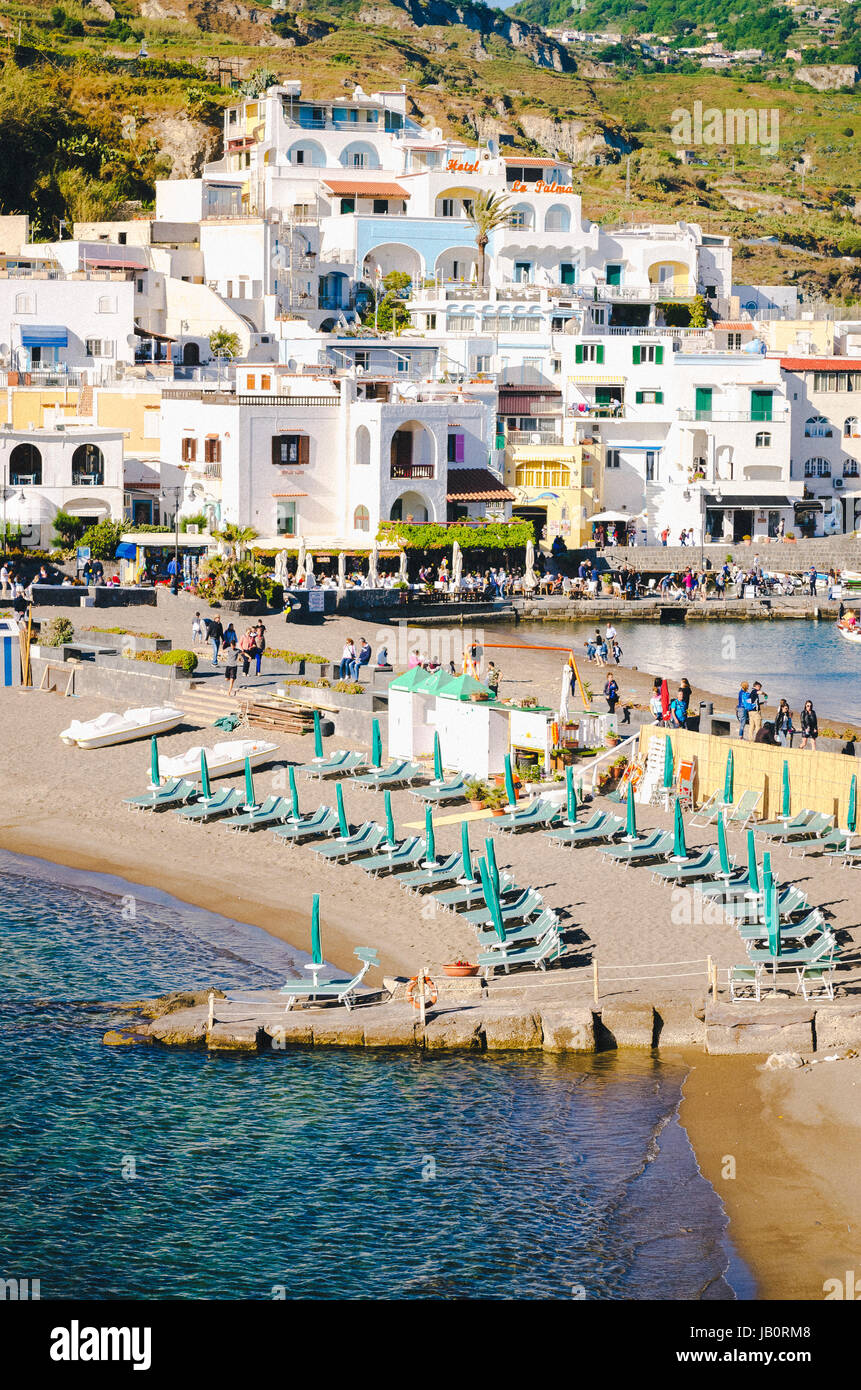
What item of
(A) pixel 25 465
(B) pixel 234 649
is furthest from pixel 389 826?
(A) pixel 25 465

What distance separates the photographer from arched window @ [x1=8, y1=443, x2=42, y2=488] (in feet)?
208

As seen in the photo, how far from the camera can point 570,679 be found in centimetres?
3684

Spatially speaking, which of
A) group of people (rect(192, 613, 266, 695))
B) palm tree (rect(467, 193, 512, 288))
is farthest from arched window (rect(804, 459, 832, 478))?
group of people (rect(192, 613, 266, 695))

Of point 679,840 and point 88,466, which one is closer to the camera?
point 679,840

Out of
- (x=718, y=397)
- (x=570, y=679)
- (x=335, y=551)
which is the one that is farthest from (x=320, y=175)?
(x=570, y=679)

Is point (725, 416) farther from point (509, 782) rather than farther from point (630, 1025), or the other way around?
point (630, 1025)

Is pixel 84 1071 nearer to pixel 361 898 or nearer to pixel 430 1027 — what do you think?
pixel 430 1027

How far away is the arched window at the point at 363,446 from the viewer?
67.7 meters

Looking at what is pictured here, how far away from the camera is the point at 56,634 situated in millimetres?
44281

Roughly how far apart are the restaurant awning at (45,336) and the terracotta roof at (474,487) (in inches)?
682

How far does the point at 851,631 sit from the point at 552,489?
17.4 meters

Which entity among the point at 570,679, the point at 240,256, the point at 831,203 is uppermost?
the point at 831,203

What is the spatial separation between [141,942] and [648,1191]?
1049 cm

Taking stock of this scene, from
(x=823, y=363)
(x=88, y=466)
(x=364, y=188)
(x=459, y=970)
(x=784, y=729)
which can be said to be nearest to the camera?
(x=459, y=970)
